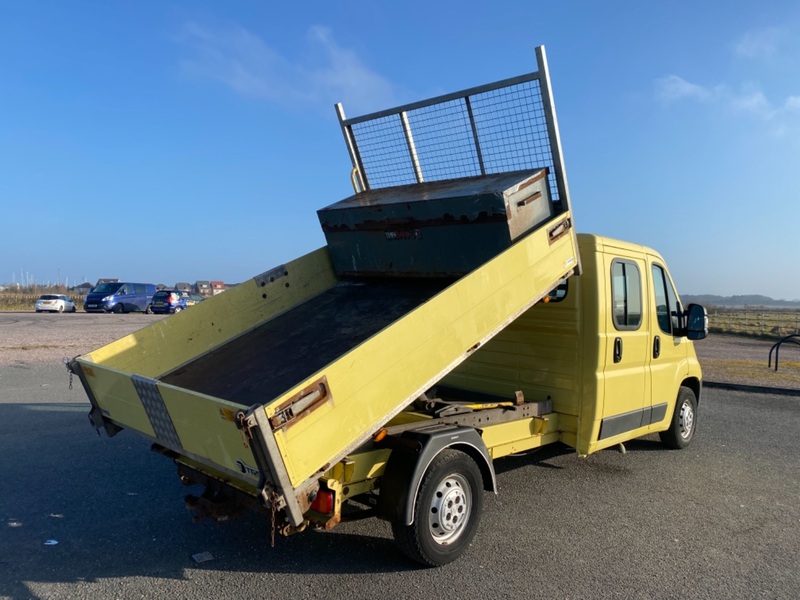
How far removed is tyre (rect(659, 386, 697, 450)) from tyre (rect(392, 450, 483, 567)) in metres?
3.71

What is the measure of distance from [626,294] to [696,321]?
47.8 inches

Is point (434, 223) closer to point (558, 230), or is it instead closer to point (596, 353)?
point (558, 230)

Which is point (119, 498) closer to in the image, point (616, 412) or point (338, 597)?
point (338, 597)

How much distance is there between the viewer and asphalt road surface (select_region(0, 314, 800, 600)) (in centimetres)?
378

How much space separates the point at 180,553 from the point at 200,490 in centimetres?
131

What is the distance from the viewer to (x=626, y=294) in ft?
18.9

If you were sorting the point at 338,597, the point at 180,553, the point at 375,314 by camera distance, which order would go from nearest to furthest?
the point at 338,597, the point at 180,553, the point at 375,314

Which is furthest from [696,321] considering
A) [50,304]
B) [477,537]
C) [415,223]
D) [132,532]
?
[50,304]

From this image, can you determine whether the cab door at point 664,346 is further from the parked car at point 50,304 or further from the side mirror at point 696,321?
the parked car at point 50,304

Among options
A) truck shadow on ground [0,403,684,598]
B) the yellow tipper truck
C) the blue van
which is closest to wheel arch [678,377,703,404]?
the yellow tipper truck

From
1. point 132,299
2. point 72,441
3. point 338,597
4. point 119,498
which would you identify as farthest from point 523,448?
point 132,299

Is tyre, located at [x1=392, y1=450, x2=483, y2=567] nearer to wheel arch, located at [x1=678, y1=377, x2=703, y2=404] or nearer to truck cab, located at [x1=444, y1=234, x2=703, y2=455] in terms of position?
truck cab, located at [x1=444, y1=234, x2=703, y2=455]

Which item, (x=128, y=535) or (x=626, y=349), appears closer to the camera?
(x=128, y=535)

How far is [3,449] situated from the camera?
21.7 feet
